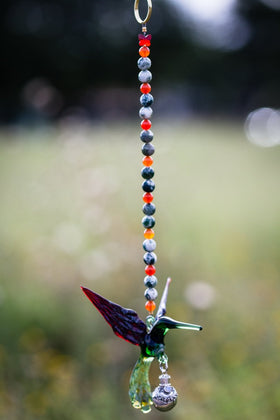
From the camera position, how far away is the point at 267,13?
8242 mm

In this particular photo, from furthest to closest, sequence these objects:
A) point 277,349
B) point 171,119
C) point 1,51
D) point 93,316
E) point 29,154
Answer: point 1,51, point 171,119, point 29,154, point 93,316, point 277,349

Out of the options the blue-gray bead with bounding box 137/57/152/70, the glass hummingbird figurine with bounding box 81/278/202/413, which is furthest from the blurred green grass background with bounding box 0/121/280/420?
the blue-gray bead with bounding box 137/57/152/70

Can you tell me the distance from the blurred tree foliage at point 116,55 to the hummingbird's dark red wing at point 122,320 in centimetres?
591

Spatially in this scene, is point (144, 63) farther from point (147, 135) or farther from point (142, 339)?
point (142, 339)

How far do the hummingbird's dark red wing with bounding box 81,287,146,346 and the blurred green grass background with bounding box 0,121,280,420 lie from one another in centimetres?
110

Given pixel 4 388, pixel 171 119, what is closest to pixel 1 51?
pixel 171 119

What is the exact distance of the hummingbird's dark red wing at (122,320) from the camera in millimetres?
953

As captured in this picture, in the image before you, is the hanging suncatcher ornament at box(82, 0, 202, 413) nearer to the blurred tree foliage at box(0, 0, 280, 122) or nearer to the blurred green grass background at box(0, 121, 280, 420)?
the blurred green grass background at box(0, 121, 280, 420)

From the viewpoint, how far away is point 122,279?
8.70 ft

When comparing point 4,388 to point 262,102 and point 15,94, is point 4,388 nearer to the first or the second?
point 15,94

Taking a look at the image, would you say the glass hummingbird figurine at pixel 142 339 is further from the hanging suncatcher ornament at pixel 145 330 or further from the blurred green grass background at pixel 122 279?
the blurred green grass background at pixel 122 279

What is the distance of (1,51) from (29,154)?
3.61 m

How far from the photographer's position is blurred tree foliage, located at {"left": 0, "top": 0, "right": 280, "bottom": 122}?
724cm

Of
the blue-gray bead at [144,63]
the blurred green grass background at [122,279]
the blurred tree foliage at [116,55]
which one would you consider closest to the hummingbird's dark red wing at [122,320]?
the blue-gray bead at [144,63]
